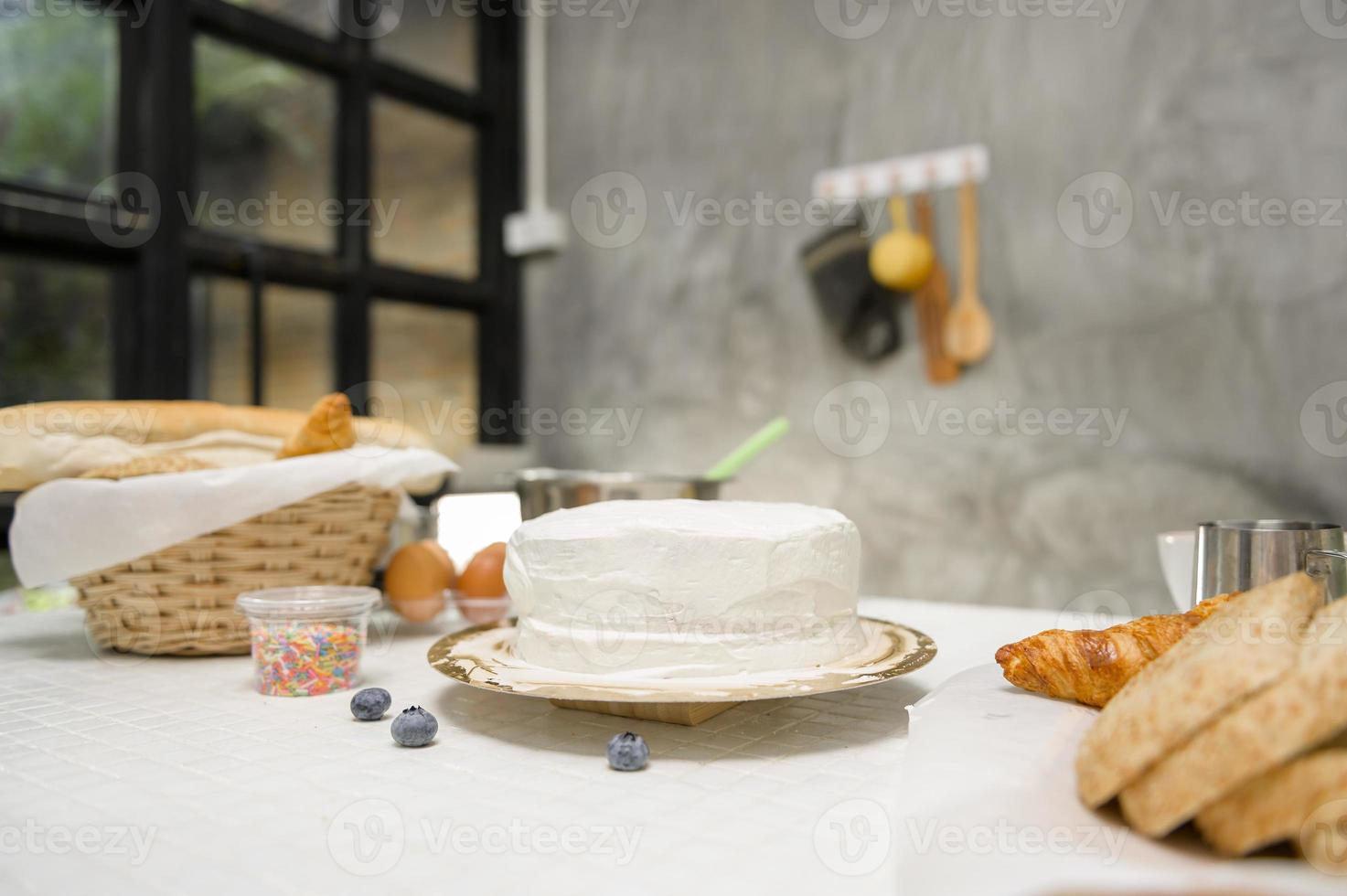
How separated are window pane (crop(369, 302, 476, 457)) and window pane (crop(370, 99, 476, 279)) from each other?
15cm

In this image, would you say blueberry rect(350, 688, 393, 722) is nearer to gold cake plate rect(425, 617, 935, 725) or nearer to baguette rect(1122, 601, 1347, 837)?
gold cake plate rect(425, 617, 935, 725)

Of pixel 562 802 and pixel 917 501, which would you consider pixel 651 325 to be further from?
pixel 562 802

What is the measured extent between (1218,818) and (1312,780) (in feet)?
0.13

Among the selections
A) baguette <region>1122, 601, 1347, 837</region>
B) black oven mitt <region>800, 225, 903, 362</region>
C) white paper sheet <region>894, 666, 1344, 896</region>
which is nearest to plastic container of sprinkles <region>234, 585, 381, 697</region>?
white paper sheet <region>894, 666, 1344, 896</region>

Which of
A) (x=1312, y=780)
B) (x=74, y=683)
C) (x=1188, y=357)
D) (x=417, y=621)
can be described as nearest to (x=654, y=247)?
(x=1188, y=357)

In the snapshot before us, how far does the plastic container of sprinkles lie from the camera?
2.63 ft

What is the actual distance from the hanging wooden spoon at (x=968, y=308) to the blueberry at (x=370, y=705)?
1.65 m

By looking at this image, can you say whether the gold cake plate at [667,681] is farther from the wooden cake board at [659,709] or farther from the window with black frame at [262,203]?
the window with black frame at [262,203]

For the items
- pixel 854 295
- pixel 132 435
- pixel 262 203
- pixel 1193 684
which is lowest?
pixel 1193 684

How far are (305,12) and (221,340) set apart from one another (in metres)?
0.91

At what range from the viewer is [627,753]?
0.59 metres

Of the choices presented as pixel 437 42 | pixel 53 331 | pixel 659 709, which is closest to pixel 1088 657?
pixel 659 709

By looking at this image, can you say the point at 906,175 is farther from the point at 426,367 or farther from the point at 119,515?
the point at 119,515

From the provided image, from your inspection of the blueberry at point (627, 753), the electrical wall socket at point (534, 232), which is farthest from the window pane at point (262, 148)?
the blueberry at point (627, 753)
